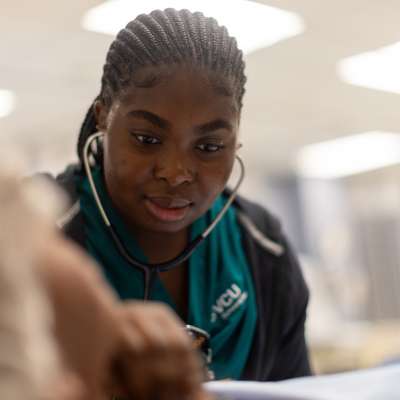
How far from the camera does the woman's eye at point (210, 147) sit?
0.96m

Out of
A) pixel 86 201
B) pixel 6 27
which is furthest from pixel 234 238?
pixel 6 27

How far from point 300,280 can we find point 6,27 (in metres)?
2.64

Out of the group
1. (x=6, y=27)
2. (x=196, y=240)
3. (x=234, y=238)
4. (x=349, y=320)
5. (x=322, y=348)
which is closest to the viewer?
(x=196, y=240)

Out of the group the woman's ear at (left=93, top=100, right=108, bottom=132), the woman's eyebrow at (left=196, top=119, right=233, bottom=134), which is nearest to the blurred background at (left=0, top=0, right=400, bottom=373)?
the woman's ear at (left=93, top=100, right=108, bottom=132)

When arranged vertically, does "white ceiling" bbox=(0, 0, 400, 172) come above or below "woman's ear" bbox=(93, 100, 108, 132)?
above

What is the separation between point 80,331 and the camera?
0.34 meters

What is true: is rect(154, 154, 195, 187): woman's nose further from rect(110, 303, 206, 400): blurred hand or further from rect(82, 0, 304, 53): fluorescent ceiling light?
rect(82, 0, 304, 53): fluorescent ceiling light

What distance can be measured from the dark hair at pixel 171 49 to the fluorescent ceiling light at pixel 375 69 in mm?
3258

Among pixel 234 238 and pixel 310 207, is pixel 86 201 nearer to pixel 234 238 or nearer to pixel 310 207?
pixel 234 238

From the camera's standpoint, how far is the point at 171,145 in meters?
0.93

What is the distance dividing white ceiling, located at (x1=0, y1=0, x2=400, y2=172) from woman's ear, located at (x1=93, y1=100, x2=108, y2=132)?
1.85 m

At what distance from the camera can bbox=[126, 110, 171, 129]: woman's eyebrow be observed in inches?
36.4

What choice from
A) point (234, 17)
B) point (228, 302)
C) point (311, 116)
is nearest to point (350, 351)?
point (311, 116)

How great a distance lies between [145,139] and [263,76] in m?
3.75
